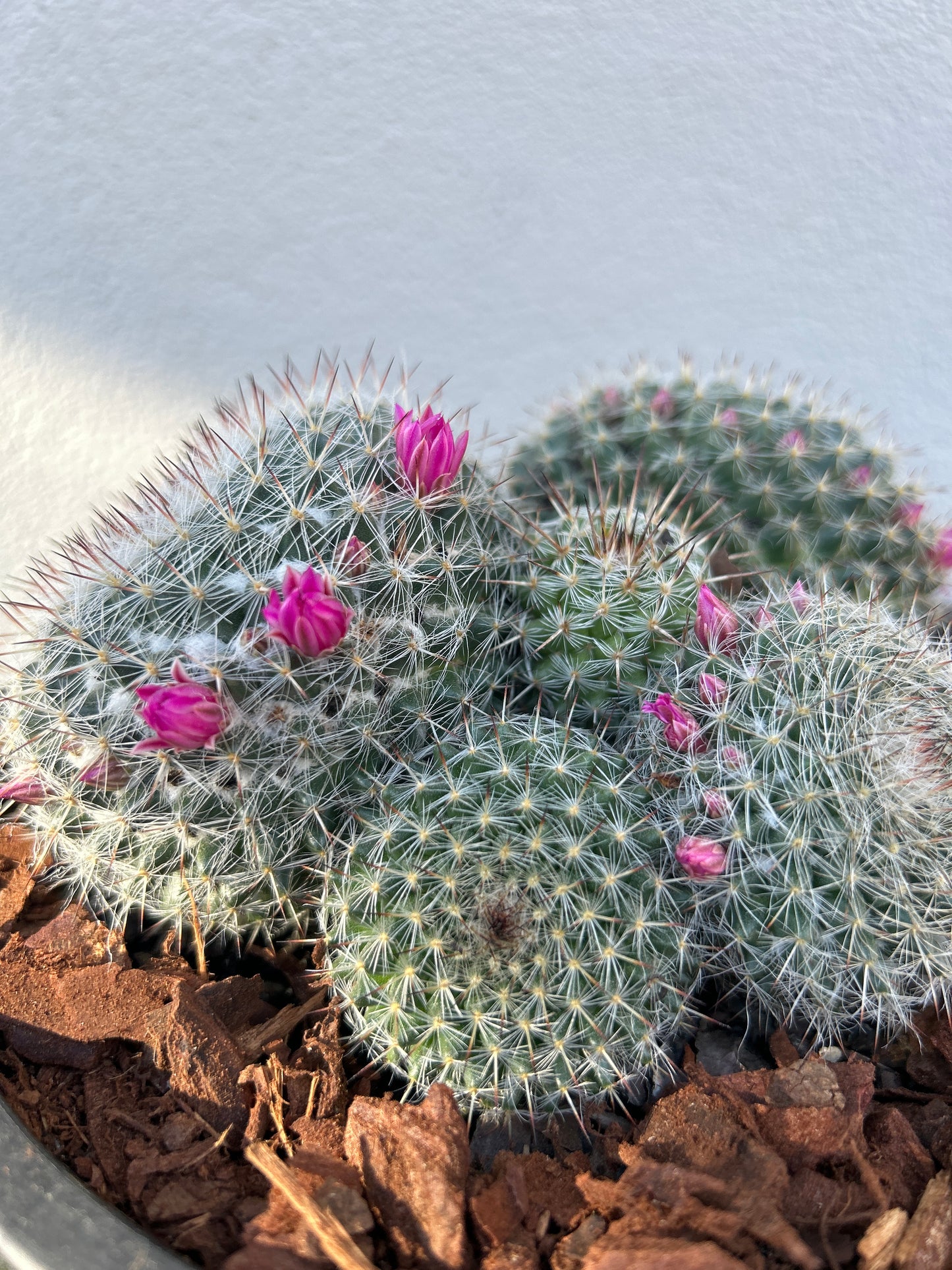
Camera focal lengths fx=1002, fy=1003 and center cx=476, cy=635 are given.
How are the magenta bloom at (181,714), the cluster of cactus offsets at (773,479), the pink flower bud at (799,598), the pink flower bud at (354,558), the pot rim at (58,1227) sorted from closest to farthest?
the pot rim at (58,1227)
the magenta bloom at (181,714)
the pink flower bud at (354,558)
the pink flower bud at (799,598)
the cluster of cactus offsets at (773,479)

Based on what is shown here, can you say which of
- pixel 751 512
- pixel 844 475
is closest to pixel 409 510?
pixel 751 512

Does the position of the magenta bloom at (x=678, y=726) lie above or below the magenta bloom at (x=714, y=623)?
below

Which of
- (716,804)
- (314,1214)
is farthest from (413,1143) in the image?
(716,804)

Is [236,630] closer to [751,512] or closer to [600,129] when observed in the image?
[751,512]

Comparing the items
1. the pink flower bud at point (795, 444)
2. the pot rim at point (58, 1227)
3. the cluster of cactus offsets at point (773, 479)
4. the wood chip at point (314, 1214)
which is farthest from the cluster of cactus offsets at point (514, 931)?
the pink flower bud at point (795, 444)

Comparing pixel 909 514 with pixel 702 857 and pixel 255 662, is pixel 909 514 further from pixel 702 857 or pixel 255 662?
pixel 255 662

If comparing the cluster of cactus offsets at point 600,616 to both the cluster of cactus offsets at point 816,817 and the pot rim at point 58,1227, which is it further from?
the pot rim at point 58,1227


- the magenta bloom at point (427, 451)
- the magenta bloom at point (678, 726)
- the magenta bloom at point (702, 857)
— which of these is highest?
the magenta bloom at point (427, 451)
